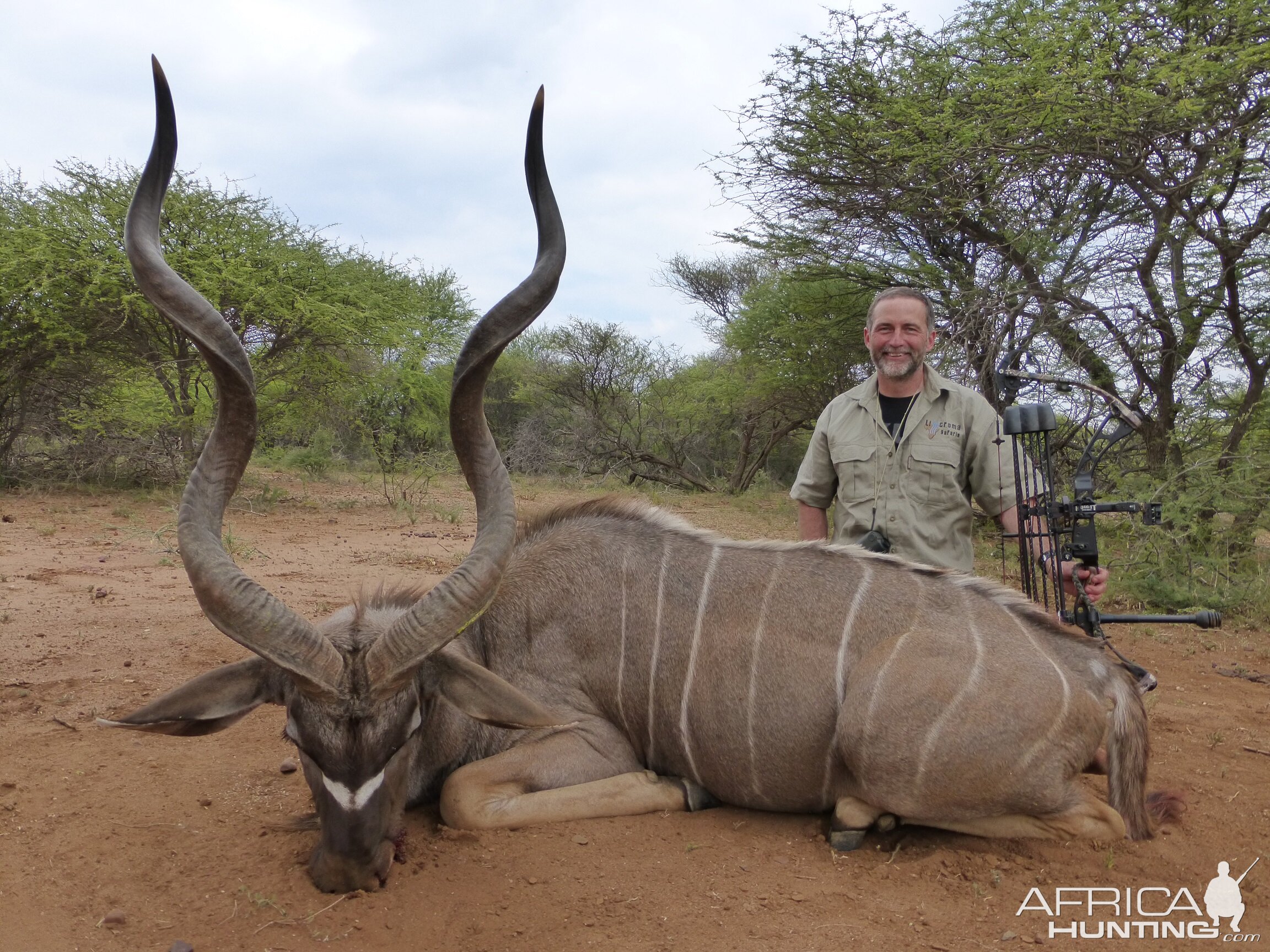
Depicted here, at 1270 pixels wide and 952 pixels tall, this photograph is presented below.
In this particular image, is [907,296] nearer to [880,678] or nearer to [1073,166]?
[880,678]

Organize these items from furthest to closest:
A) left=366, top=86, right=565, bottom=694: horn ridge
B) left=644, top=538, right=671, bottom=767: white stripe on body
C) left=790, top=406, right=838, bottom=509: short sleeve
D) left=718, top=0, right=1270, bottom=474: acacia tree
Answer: left=718, top=0, right=1270, bottom=474: acacia tree < left=790, top=406, right=838, bottom=509: short sleeve < left=644, top=538, right=671, bottom=767: white stripe on body < left=366, top=86, right=565, bottom=694: horn ridge

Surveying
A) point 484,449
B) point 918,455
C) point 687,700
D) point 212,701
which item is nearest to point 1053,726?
point 687,700

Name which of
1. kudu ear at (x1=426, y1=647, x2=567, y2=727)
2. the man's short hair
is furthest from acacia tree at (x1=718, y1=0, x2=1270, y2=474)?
kudu ear at (x1=426, y1=647, x2=567, y2=727)

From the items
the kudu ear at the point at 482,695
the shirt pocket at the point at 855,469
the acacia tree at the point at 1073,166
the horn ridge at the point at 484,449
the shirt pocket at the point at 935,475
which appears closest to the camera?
the horn ridge at the point at 484,449

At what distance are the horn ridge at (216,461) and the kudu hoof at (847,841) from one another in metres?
1.60

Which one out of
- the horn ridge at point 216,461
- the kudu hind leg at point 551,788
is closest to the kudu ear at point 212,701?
the horn ridge at point 216,461


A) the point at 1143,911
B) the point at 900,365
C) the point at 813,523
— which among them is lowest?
the point at 1143,911

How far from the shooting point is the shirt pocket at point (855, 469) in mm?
4223

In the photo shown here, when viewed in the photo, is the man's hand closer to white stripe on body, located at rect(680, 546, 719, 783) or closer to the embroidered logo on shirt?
the embroidered logo on shirt

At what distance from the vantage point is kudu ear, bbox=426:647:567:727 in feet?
9.12

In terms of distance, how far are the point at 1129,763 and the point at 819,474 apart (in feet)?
6.33

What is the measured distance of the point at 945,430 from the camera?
4.15 metres

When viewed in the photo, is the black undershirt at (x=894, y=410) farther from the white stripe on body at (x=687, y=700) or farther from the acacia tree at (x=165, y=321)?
the acacia tree at (x=165, y=321)

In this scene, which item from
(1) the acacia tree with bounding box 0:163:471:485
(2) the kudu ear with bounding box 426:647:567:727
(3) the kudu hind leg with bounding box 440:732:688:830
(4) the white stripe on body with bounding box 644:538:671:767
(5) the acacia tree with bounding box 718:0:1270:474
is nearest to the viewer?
(2) the kudu ear with bounding box 426:647:567:727
